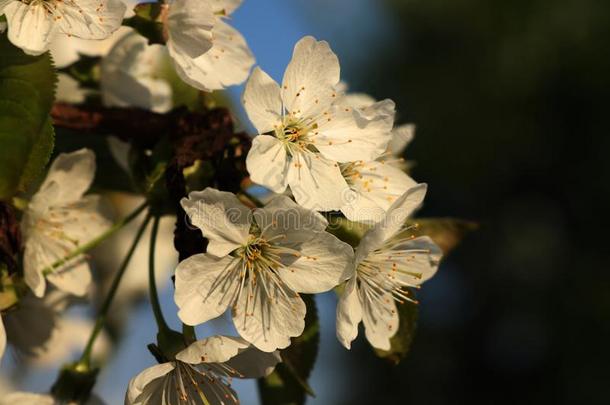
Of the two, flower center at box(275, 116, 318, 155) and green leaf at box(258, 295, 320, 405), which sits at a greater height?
flower center at box(275, 116, 318, 155)

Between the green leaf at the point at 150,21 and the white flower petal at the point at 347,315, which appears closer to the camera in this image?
the white flower petal at the point at 347,315

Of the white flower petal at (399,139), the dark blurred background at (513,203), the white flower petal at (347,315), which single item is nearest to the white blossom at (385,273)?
the white flower petal at (347,315)

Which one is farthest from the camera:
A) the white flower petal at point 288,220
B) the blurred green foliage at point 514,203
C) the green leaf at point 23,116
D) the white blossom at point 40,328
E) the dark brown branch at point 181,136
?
the blurred green foliage at point 514,203

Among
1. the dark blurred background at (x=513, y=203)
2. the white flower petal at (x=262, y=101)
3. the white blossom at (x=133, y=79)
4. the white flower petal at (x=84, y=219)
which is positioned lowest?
the dark blurred background at (x=513, y=203)

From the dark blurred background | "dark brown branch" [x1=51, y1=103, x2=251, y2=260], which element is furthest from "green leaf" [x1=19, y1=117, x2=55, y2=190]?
the dark blurred background

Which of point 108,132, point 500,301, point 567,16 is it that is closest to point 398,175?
point 108,132

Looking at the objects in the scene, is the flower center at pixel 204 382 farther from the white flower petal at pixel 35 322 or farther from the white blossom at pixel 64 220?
the white flower petal at pixel 35 322

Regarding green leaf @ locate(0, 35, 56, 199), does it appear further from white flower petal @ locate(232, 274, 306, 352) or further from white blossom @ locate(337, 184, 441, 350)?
white blossom @ locate(337, 184, 441, 350)
